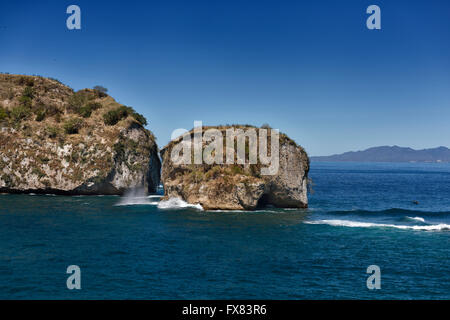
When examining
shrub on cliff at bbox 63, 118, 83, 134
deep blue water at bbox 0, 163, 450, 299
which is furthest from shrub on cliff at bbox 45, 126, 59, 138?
deep blue water at bbox 0, 163, 450, 299

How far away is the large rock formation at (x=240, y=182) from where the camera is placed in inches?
2099

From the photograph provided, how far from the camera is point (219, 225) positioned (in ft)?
139

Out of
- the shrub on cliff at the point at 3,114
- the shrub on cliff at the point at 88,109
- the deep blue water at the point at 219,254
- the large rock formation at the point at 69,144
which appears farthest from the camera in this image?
the shrub on cliff at the point at 88,109

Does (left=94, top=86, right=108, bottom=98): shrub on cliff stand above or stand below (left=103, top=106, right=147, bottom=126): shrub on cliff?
above

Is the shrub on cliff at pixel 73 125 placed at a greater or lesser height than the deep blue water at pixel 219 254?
greater

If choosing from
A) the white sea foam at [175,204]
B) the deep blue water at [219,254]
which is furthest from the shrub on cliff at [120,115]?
the deep blue water at [219,254]

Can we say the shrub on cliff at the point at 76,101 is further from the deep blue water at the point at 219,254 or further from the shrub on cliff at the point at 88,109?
the deep blue water at the point at 219,254

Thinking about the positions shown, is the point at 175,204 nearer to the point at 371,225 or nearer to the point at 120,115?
the point at 371,225

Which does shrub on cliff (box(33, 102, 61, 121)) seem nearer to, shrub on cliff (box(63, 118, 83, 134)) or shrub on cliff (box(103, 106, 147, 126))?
shrub on cliff (box(63, 118, 83, 134))

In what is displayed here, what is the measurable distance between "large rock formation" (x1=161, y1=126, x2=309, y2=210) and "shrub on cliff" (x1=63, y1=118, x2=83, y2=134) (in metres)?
30.7

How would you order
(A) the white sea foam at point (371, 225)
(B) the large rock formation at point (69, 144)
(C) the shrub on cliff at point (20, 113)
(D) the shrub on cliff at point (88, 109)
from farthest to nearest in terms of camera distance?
(D) the shrub on cliff at point (88, 109)
(C) the shrub on cliff at point (20, 113)
(B) the large rock formation at point (69, 144)
(A) the white sea foam at point (371, 225)

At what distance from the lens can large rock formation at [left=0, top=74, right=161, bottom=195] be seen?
73.1 meters

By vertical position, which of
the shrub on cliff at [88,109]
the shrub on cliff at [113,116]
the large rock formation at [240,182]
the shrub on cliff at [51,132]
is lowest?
the large rock formation at [240,182]
